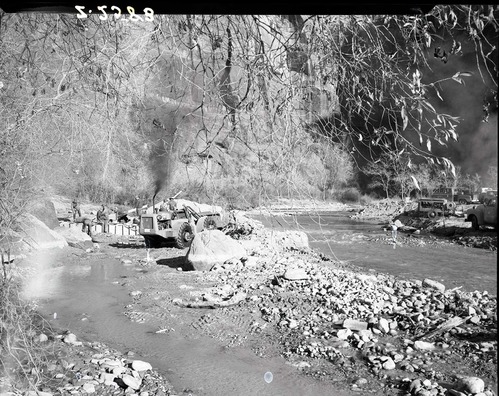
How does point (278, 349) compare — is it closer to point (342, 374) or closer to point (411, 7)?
point (342, 374)

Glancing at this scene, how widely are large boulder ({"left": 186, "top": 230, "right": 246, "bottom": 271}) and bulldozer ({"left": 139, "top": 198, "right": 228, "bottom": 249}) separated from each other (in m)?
2.33

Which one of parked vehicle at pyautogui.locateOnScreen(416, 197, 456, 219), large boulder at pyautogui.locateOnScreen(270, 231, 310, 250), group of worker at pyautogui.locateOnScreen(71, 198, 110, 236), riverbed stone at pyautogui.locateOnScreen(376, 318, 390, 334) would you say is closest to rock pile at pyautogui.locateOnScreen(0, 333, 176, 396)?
riverbed stone at pyautogui.locateOnScreen(376, 318, 390, 334)

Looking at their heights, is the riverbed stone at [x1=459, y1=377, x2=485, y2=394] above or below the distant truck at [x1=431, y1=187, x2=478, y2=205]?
below

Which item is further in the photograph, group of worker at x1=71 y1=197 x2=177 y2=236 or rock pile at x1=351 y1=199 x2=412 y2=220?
rock pile at x1=351 y1=199 x2=412 y2=220

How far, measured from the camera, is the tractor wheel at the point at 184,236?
46.1ft

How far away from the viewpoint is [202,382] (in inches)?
204

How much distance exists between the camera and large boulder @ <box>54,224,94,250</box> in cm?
1475

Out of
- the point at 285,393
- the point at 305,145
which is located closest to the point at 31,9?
the point at 305,145

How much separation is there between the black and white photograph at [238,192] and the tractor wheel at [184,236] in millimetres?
73

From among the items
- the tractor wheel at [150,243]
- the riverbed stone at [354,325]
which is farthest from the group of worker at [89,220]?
the riverbed stone at [354,325]

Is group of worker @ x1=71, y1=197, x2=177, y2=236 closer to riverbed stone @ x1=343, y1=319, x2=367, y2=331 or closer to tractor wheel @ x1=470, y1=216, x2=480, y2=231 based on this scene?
riverbed stone @ x1=343, y1=319, x2=367, y2=331

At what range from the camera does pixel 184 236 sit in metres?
14.2

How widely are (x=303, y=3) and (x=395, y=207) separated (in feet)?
103

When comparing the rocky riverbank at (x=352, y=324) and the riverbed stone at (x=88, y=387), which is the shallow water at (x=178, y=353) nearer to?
the rocky riverbank at (x=352, y=324)
